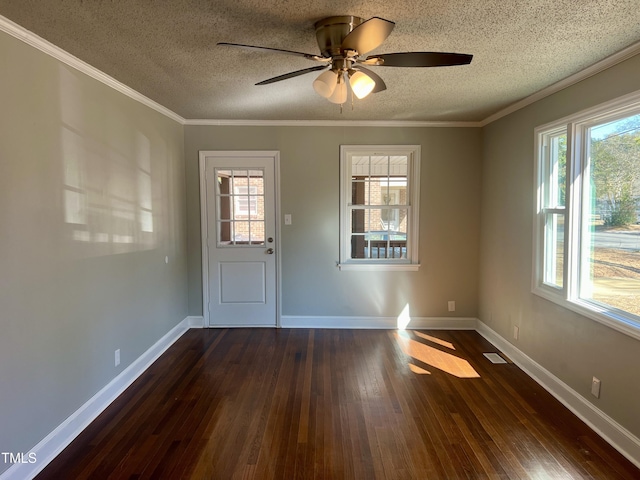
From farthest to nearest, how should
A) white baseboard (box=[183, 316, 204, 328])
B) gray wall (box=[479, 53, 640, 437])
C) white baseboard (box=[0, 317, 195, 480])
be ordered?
white baseboard (box=[183, 316, 204, 328]), gray wall (box=[479, 53, 640, 437]), white baseboard (box=[0, 317, 195, 480])

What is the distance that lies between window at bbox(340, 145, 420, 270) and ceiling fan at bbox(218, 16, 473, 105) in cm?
202

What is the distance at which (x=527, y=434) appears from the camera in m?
2.23

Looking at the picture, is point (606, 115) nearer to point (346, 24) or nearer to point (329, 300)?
point (346, 24)

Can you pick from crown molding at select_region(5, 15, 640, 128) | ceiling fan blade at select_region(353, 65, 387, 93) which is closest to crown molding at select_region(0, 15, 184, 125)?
crown molding at select_region(5, 15, 640, 128)

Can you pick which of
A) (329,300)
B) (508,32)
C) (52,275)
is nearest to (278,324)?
(329,300)

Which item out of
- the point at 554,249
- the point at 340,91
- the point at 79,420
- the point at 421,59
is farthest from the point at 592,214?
the point at 79,420

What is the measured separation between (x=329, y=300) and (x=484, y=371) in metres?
1.77

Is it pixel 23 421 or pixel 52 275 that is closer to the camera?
pixel 23 421

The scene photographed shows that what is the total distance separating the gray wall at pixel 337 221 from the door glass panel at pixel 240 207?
260 mm

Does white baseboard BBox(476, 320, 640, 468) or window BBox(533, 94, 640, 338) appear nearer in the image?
white baseboard BBox(476, 320, 640, 468)

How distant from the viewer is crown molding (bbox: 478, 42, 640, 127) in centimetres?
206

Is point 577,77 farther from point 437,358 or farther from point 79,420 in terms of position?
point 79,420

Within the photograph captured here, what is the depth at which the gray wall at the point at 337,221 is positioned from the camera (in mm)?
4023

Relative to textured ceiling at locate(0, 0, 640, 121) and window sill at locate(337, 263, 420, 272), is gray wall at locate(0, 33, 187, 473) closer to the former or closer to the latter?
textured ceiling at locate(0, 0, 640, 121)
